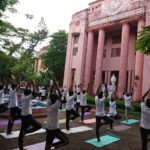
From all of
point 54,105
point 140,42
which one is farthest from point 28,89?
point 140,42

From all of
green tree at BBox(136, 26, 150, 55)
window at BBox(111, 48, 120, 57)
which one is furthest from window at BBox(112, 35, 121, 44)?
green tree at BBox(136, 26, 150, 55)

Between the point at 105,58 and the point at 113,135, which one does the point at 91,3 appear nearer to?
the point at 105,58

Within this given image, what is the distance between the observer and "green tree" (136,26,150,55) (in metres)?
7.48

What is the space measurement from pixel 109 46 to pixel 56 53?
32.9ft

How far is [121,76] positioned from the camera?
27094 mm

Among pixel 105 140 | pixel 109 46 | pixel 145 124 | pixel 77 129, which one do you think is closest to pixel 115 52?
pixel 109 46

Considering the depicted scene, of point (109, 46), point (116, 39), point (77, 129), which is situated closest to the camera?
point (77, 129)

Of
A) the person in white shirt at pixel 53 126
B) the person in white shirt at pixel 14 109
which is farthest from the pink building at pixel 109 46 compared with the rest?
the person in white shirt at pixel 53 126

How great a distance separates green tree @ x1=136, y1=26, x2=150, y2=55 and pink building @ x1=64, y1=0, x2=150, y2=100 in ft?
55.6

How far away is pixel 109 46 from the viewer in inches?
1288

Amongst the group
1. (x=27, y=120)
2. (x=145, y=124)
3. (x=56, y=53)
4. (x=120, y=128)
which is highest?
(x=56, y=53)

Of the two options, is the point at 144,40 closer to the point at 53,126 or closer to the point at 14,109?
the point at 53,126

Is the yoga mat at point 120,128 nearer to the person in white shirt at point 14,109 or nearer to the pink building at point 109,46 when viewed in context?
the person in white shirt at point 14,109

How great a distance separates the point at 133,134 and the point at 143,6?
A: 17.5 m
